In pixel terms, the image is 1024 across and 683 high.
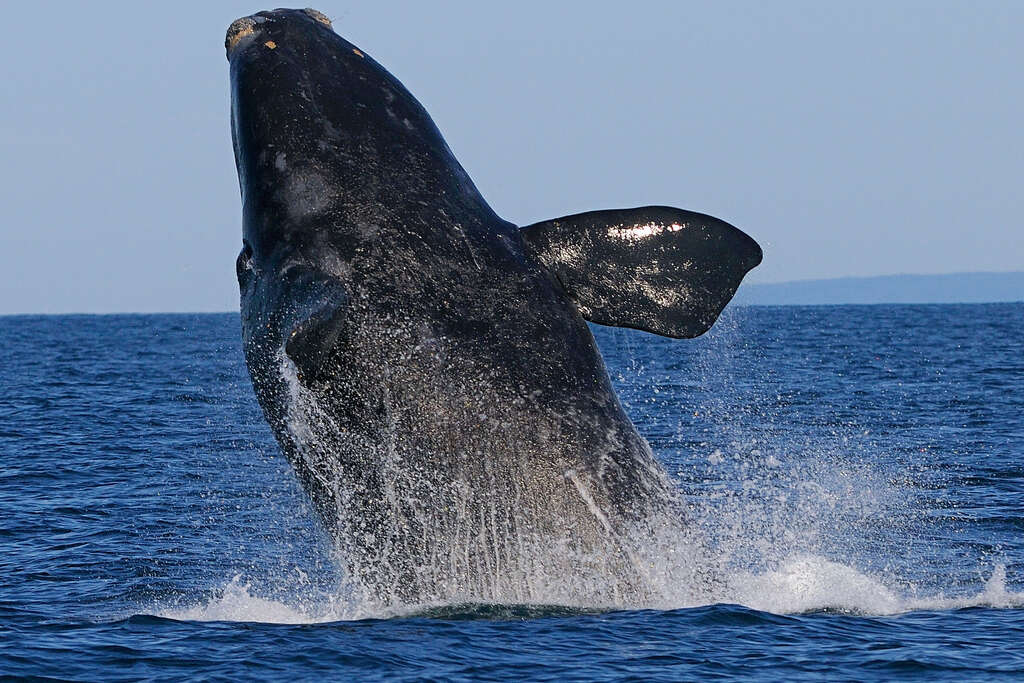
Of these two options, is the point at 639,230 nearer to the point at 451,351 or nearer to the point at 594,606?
the point at 451,351

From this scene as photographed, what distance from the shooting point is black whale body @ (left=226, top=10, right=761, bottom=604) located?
10.8 metres

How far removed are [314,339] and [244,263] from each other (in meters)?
1.88

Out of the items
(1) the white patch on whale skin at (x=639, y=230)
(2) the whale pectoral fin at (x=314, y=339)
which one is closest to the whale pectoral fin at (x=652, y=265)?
Result: (1) the white patch on whale skin at (x=639, y=230)

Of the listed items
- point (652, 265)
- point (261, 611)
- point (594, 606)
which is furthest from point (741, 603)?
point (261, 611)

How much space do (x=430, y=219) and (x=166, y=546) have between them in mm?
7044

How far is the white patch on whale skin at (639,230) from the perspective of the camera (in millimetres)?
11234

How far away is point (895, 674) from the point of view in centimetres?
1047

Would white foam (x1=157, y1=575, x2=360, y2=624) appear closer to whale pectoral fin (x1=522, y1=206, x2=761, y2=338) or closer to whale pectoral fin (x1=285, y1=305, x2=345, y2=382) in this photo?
whale pectoral fin (x1=285, y1=305, x2=345, y2=382)

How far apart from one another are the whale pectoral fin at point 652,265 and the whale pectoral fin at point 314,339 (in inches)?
78.8

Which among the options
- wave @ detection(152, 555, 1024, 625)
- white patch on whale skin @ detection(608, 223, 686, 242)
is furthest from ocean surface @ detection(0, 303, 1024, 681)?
white patch on whale skin @ detection(608, 223, 686, 242)

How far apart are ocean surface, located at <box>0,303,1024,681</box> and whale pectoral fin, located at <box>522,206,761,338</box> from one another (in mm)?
1547

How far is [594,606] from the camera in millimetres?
11195

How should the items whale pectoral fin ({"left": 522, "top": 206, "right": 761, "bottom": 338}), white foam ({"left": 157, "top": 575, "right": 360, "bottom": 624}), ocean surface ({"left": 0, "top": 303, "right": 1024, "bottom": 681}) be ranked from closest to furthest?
ocean surface ({"left": 0, "top": 303, "right": 1024, "bottom": 681}), whale pectoral fin ({"left": 522, "top": 206, "right": 761, "bottom": 338}), white foam ({"left": 157, "top": 575, "right": 360, "bottom": 624})

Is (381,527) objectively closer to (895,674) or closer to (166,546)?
(895,674)
